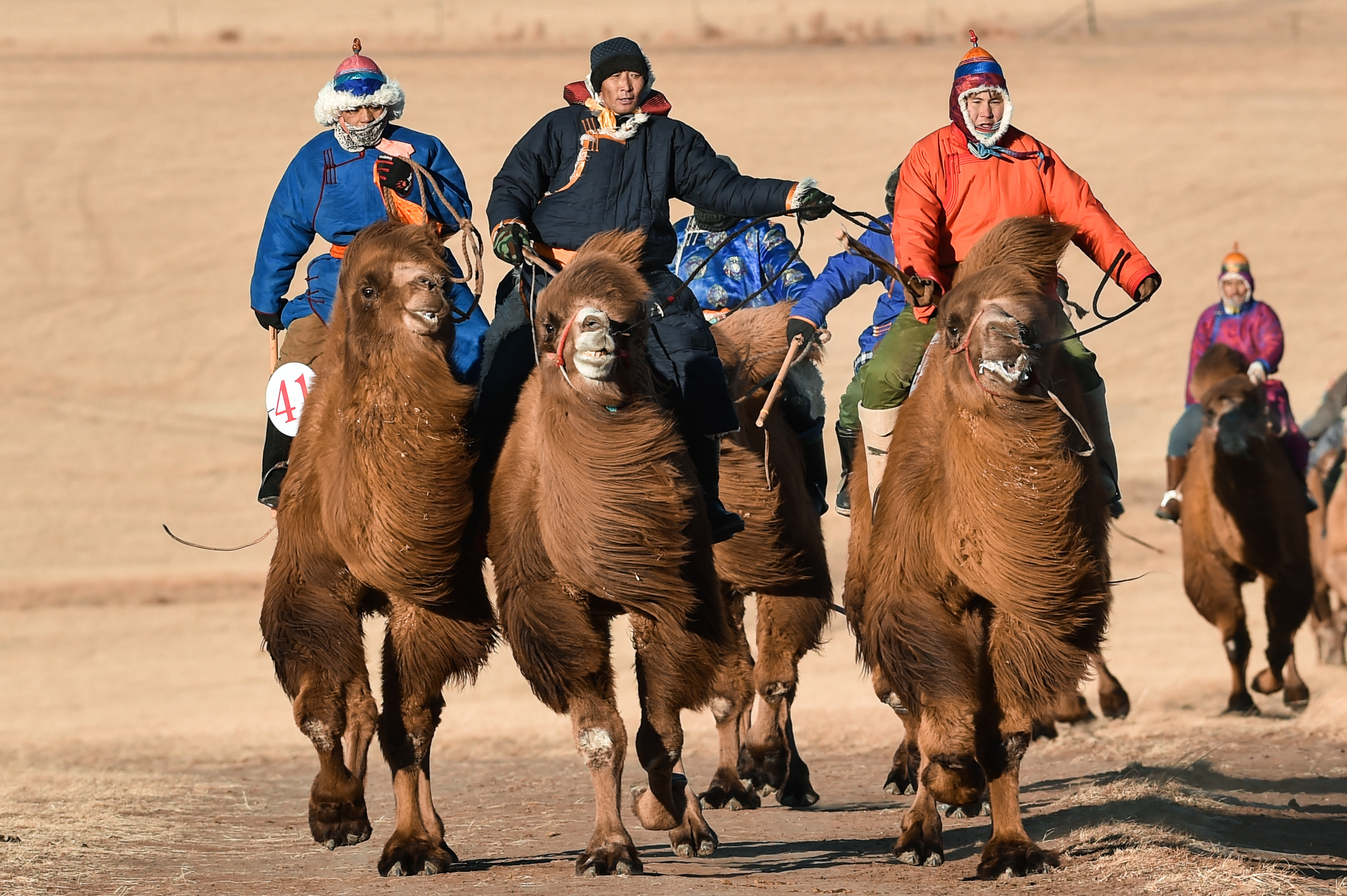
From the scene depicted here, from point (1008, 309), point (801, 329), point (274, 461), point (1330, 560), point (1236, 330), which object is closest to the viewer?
point (1008, 309)

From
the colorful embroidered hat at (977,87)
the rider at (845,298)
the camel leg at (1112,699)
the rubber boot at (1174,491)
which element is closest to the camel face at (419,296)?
the colorful embroidered hat at (977,87)

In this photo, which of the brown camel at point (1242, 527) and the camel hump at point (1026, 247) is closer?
the camel hump at point (1026, 247)

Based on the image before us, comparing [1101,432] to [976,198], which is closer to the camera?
[1101,432]

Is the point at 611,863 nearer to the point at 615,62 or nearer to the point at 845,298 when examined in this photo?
the point at 615,62

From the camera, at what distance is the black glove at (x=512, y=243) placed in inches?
280

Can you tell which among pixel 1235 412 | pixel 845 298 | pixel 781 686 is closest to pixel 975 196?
pixel 845 298

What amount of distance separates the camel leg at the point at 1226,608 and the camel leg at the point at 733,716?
4610 millimetres

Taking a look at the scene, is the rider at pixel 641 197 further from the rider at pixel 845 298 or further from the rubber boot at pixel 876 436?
the rider at pixel 845 298

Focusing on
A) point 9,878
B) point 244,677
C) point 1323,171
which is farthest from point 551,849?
point 1323,171

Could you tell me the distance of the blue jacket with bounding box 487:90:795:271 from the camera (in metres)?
7.59

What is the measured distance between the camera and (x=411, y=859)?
7074 millimetres

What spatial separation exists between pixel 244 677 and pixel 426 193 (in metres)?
10.0

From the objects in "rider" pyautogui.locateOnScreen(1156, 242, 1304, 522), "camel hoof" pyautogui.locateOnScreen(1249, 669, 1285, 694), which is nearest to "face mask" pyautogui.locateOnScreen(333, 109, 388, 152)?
"rider" pyautogui.locateOnScreen(1156, 242, 1304, 522)

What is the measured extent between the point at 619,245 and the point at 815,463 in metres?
3.45
